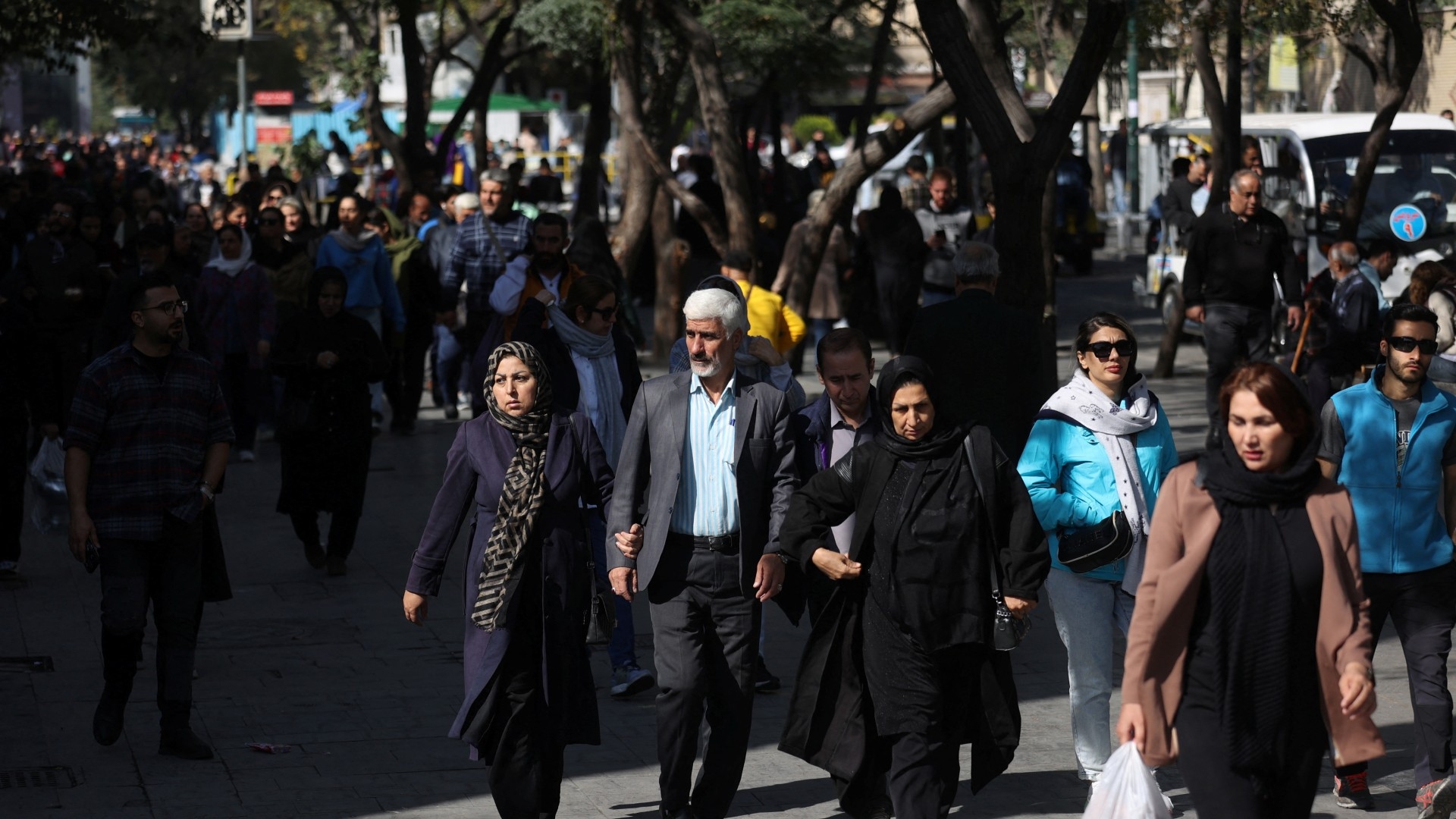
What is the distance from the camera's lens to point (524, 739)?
A: 593 cm

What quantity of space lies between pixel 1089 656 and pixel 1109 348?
986mm

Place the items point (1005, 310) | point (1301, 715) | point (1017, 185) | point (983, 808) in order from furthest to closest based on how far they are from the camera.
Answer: point (1017, 185) → point (1005, 310) → point (983, 808) → point (1301, 715)

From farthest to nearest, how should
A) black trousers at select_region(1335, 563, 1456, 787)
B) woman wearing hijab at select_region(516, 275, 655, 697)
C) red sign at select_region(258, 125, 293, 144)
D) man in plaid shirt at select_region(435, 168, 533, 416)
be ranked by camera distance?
1. red sign at select_region(258, 125, 293, 144)
2. man in plaid shirt at select_region(435, 168, 533, 416)
3. woman wearing hijab at select_region(516, 275, 655, 697)
4. black trousers at select_region(1335, 563, 1456, 787)

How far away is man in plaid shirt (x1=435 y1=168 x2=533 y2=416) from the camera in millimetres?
13656

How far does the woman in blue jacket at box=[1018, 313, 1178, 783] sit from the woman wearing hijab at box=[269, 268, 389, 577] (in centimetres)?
492

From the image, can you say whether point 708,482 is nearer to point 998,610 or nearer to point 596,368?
point 998,610

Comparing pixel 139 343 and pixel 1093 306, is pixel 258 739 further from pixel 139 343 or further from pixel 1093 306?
pixel 1093 306

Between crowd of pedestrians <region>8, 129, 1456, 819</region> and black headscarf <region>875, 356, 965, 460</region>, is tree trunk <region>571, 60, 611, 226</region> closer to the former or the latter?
crowd of pedestrians <region>8, 129, 1456, 819</region>

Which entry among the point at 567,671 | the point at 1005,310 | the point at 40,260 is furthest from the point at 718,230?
the point at 567,671

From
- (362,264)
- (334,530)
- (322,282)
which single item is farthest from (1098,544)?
(362,264)

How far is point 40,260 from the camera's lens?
1291 cm

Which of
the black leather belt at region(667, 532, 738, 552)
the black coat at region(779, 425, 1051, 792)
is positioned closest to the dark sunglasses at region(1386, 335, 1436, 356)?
the black coat at region(779, 425, 1051, 792)

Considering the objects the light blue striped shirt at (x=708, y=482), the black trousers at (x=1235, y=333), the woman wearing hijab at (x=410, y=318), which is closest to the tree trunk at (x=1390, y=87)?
the black trousers at (x=1235, y=333)

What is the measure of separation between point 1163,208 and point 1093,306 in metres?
4.16
